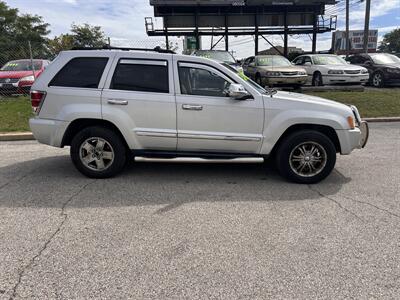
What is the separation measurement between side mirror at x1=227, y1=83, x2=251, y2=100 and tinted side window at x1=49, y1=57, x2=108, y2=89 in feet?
6.04

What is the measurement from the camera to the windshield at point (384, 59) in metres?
16.4

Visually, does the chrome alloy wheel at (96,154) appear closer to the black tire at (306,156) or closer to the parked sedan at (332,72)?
the black tire at (306,156)

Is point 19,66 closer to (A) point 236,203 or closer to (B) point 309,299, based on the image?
(A) point 236,203

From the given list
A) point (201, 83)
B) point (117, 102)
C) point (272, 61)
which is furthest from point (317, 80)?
point (117, 102)

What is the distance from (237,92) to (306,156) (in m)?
1.37

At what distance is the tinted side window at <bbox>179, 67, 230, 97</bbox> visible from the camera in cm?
503

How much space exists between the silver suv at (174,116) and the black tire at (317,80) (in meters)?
10.5

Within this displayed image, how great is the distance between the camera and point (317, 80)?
603 inches

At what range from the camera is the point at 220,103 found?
4.97 metres

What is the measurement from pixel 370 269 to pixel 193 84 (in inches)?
127

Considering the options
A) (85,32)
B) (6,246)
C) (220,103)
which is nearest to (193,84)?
(220,103)

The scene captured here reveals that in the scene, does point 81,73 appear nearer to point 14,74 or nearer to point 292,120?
point 292,120

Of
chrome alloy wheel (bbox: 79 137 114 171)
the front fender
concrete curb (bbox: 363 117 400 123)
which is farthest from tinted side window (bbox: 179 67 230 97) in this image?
concrete curb (bbox: 363 117 400 123)

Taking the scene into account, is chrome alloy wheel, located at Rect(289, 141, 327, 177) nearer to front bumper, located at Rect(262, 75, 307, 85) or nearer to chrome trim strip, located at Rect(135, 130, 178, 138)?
chrome trim strip, located at Rect(135, 130, 178, 138)
